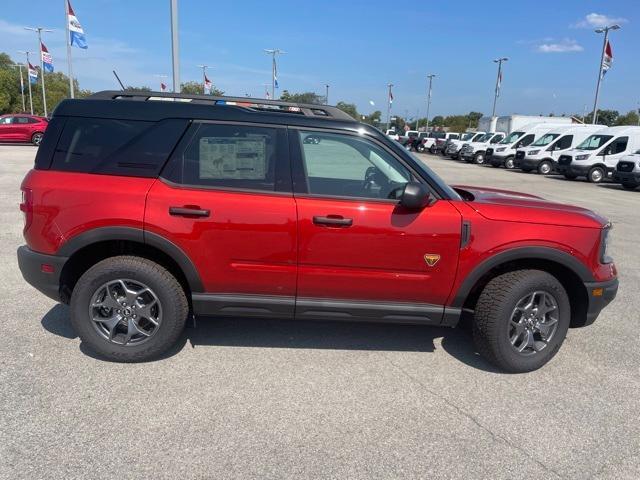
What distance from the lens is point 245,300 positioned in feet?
11.7

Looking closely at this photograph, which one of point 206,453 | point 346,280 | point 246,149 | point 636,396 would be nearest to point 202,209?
point 246,149

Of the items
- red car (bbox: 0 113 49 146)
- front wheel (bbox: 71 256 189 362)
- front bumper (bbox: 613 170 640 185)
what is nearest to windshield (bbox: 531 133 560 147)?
front bumper (bbox: 613 170 640 185)

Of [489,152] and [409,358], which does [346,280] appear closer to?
[409,358]

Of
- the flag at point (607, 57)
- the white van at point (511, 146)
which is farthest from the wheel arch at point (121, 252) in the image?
the flag at point (607, 57)

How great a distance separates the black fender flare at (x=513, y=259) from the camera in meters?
3.53

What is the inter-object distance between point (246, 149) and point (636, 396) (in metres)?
3.22

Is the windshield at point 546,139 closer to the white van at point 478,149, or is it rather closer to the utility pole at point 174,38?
the white van at point 478,149

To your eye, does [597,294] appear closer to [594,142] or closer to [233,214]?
[233,214]

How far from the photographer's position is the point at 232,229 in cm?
341

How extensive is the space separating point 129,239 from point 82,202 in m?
0.40

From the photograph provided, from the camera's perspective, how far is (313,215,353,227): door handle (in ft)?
11.2

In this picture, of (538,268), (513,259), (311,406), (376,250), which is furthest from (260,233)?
(538,268)

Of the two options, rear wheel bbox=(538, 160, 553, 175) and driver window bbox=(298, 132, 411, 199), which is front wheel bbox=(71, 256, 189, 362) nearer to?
driver window bbox=(298, 132, 411, 199)

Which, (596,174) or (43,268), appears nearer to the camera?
(43,268)
